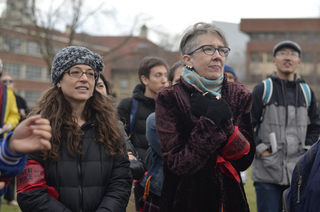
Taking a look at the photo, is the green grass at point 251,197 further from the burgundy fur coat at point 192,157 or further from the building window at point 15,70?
the building window at point 15,70

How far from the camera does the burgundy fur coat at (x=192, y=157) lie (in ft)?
7.48

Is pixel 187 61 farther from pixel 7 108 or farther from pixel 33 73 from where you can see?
pixel 33 73

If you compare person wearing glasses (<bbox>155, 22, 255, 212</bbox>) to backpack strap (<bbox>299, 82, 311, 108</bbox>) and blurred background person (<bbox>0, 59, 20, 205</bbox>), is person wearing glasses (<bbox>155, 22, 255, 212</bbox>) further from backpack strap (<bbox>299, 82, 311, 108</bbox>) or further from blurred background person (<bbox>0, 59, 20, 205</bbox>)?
blurred background person (<bbox>0, 59, 20, 205</bbox>)

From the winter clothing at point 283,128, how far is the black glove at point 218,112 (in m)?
1.81

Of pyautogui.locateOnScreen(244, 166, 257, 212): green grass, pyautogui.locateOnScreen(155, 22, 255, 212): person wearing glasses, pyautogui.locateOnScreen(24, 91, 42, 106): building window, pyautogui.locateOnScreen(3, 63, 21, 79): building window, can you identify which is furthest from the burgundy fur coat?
pyautogui.locateOnScreen(24, 91, 42, 106): building window

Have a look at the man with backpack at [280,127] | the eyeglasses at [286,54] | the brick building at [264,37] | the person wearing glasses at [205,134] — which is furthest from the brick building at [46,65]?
the person wearing glasses at [205,134]

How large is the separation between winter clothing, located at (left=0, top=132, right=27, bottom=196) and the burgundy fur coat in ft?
3.49

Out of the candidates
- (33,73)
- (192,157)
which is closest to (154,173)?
(192,157)

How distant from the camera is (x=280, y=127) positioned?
12.9ft

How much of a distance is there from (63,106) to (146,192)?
1057mm

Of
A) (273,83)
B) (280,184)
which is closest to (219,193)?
(280,184)

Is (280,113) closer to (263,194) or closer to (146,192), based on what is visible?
(263,194)

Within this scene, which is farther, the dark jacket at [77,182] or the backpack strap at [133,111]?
the backpack strap at [133,111]

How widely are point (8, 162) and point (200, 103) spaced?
1335mm
